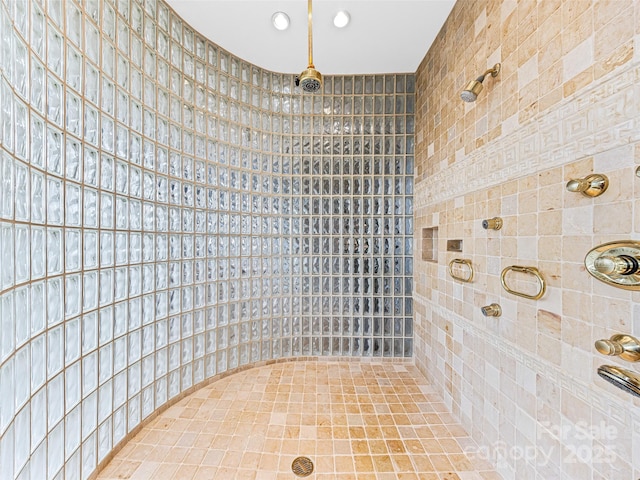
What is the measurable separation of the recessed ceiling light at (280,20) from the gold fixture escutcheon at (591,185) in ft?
5.58

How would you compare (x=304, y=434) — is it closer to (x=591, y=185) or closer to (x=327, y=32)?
(x=591, y=185)

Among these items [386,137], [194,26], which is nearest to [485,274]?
[386,137]

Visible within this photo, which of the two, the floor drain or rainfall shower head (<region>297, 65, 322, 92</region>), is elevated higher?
rainfall shower head (<region>297, 65, 322, 92</region>)

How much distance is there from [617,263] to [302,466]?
4.52 ft

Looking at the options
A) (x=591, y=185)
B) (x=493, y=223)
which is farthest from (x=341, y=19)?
(x=591, y=185)

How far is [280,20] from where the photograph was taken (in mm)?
1639

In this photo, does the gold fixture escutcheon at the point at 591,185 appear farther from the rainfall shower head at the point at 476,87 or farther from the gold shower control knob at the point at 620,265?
the rainfall shower head at the point at 476,87

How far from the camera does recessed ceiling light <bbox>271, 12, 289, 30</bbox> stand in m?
1.61

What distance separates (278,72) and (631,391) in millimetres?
2513

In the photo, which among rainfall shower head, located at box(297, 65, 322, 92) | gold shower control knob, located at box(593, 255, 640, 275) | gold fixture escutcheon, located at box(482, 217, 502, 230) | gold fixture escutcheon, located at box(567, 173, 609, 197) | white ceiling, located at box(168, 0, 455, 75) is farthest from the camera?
white ceiling, located at box(168, 0, 455, 75)

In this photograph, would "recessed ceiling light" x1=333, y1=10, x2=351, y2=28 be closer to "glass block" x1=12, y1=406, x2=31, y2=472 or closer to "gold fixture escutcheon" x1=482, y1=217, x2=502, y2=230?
"gold fixture escutcheon" x1=482, y1=217, x2=502, y2=230

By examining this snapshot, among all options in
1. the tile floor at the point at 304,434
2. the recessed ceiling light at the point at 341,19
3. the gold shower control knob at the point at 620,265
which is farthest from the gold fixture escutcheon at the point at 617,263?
the recessed ceiling light at the point at 341,19

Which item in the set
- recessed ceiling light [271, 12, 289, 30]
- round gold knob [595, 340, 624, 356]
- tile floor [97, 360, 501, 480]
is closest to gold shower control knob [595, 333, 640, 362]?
round gold knob [595, 340, 624, 356]

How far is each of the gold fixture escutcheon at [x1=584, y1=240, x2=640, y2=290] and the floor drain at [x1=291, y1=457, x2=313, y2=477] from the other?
1.31m
